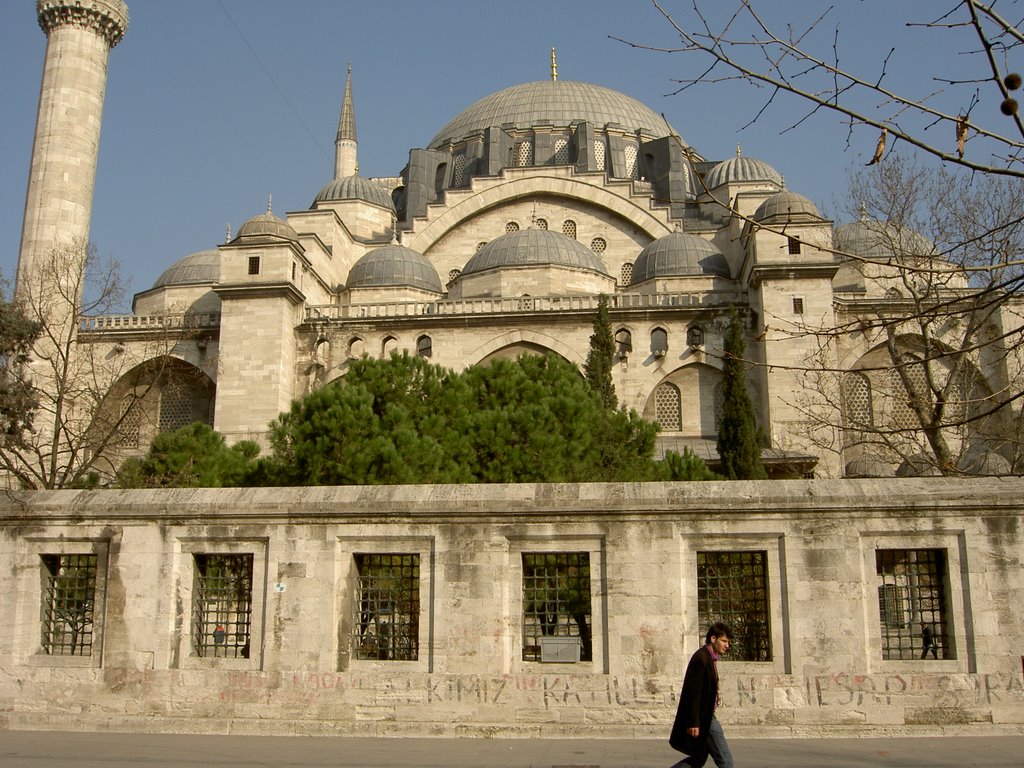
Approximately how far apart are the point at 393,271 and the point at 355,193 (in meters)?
8.21

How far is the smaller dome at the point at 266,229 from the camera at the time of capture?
3155 centimetres

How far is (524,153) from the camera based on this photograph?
45.4 metres

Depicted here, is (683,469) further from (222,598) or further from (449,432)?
(222,598)

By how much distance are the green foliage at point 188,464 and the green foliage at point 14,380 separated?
2.26 m

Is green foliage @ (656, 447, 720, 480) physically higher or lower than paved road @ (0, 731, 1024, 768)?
higher

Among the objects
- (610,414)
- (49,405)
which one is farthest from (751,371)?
(49,405)

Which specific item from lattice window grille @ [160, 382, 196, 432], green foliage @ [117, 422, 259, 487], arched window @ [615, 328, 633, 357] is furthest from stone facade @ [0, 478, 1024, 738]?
lattice window grille @ [160, 382, 196, 432]

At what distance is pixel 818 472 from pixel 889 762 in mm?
20897

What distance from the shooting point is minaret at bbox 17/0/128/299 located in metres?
29.5

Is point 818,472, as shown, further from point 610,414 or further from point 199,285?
point 199,285

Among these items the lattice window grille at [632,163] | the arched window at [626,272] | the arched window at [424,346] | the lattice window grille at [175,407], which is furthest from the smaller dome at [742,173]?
the lattice window grille at [175,407]

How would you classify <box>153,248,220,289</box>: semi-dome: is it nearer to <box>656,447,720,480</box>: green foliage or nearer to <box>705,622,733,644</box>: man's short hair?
<box>656,447,720,480</box>: green foliage

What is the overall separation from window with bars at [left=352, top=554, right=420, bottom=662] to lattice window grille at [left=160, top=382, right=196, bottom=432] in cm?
2531

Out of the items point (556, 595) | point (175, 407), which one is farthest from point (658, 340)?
point (556, 595)
